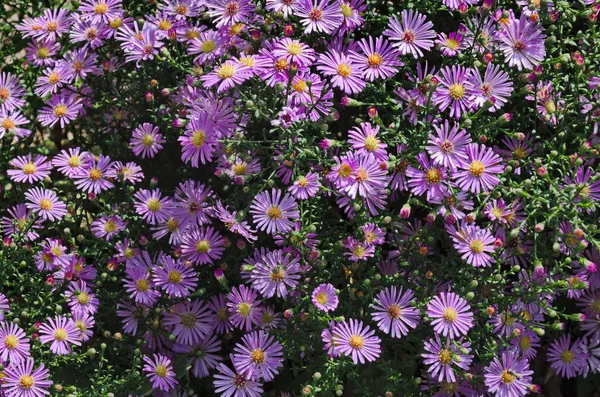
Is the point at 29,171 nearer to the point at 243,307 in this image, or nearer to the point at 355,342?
the point at 243,307

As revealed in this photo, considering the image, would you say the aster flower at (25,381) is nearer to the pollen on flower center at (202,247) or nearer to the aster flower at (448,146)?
the pollen on flower center at (202,247)

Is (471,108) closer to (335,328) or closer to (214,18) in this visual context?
(335,328)

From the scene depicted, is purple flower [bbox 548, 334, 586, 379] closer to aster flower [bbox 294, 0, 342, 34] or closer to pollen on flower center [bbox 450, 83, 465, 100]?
pollen on flower center [bbox 450, 83, 465, 100]

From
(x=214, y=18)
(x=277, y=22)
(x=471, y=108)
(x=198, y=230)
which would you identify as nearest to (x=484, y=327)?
(x=471, y=108)

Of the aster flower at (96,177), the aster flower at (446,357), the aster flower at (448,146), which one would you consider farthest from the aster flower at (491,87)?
the aster flower at (96,177)

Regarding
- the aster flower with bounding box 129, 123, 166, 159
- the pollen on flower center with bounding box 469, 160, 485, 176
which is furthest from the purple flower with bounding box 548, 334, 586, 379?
the aster flower with bounding box 129, 123, 166, 159

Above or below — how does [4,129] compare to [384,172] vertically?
above
